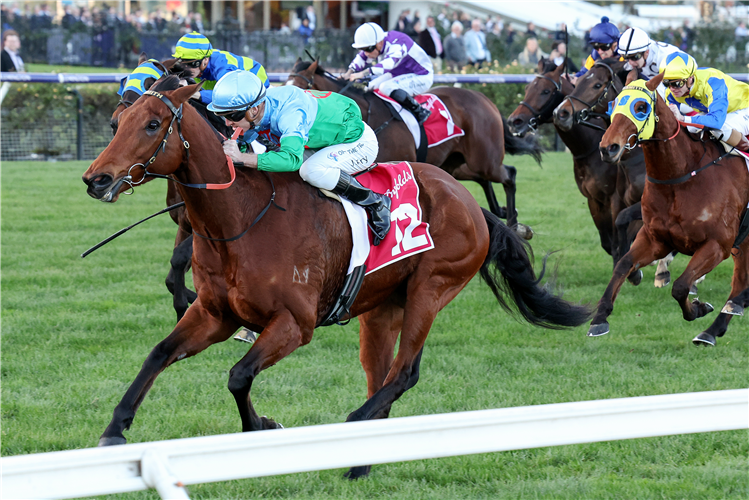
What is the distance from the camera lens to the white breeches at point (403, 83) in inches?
303

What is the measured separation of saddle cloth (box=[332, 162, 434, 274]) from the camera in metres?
3.85

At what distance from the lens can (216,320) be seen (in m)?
3.59

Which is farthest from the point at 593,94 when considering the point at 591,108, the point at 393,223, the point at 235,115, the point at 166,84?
the point at 166,84

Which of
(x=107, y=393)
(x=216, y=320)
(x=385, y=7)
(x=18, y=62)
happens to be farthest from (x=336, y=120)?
(x=385, y=7)

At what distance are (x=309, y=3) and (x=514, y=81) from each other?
60.9 feet

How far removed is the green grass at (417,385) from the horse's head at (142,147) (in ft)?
4.03

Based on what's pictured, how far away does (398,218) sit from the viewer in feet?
13.0

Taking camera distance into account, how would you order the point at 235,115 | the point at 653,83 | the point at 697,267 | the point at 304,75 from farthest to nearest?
1. the point at 304,75
2. the point at 697,267
3. the point at 653,83
4. the point at 235,115

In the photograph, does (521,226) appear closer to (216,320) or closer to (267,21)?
(216,320)

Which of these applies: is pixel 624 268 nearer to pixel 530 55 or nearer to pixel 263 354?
pixel 263 354

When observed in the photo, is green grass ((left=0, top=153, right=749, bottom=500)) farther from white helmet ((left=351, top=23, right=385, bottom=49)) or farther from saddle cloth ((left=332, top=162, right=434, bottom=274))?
white helmet ((left=351, top=23, right=385, bottom=49))

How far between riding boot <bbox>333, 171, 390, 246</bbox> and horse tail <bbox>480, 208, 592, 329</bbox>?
2.37ft

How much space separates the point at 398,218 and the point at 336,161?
379 millimetres

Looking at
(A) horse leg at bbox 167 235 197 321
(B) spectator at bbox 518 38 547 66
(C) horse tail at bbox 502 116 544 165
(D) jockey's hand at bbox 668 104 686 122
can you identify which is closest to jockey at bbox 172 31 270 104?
(A) horse leg at bbox 167 235 197 321
